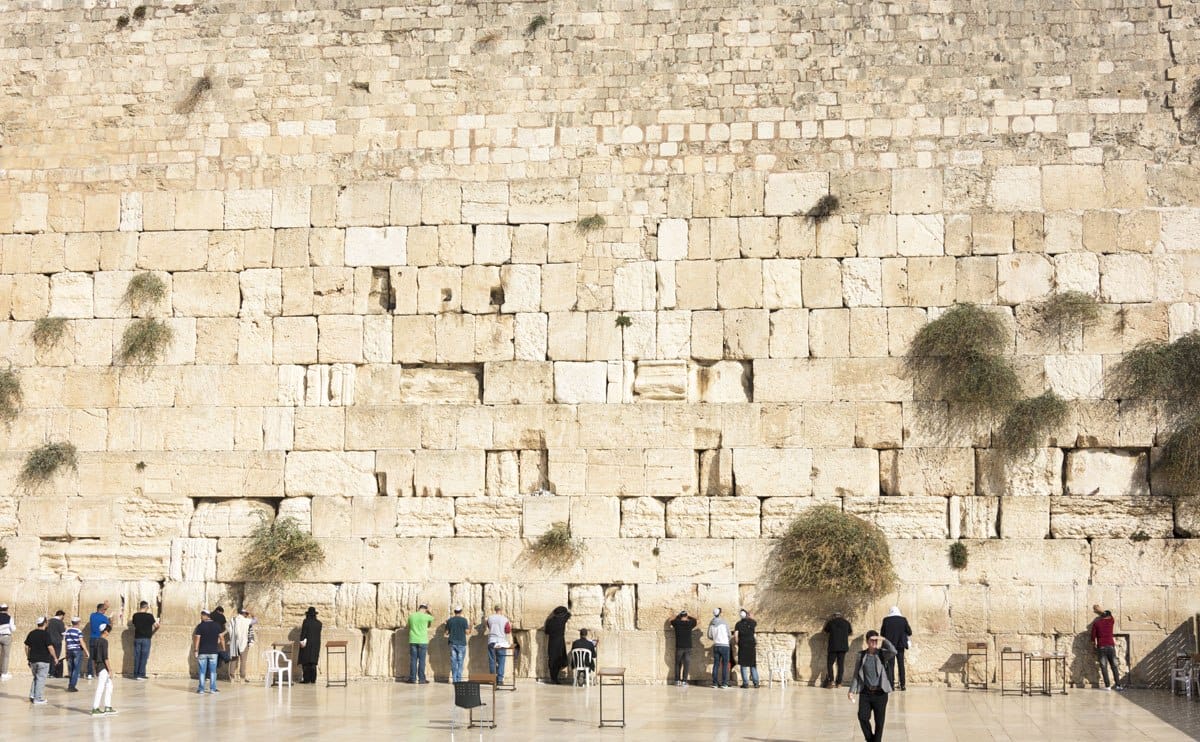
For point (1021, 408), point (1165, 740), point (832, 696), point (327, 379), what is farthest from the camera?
point (327, 379)

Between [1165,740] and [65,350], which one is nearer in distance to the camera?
[1165,740]

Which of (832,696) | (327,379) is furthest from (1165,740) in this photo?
(327,379)

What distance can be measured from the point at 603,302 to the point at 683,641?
146 inches

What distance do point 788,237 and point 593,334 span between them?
236 centimetres

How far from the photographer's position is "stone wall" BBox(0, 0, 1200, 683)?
1368cm

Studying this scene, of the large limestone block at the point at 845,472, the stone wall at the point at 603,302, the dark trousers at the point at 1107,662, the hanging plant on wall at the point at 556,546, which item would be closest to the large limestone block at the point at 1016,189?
the stone wall at the point at 603,302

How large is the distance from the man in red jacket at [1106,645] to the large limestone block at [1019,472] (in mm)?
1367

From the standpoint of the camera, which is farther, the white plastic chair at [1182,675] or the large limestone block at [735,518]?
the large limestone block at [735,518]

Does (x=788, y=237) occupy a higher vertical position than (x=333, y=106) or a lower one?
lower

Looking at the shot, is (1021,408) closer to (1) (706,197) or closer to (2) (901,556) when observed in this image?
(2) (901,556)

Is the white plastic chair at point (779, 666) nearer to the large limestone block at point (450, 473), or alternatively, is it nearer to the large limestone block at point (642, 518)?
the large limestone block at point (642, 518)

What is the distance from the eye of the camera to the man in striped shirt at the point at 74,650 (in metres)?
13.1

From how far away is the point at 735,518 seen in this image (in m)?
13.8

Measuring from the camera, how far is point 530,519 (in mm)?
14016
